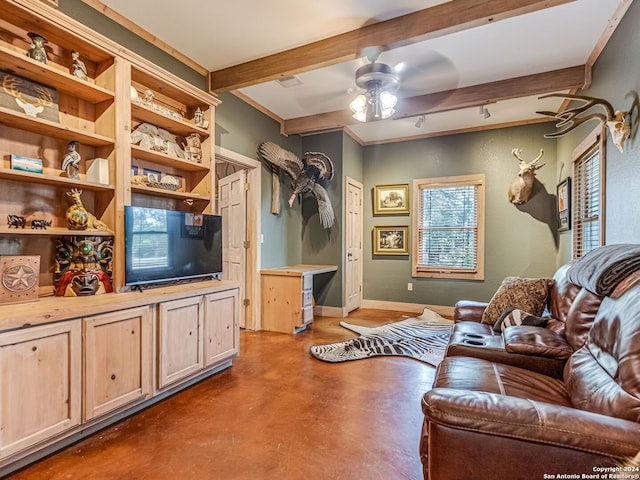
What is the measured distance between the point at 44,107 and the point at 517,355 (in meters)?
3.30

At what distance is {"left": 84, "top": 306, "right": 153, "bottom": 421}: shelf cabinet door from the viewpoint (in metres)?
1.89

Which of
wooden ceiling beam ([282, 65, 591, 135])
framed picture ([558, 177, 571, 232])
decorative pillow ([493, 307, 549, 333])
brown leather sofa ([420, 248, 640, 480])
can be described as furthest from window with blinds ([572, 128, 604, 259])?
brown leather sofa ([420, 248, 640, 480])

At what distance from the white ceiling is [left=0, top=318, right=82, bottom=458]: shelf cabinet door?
93.7 inches

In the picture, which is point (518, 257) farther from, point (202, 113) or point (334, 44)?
point (202, 113)

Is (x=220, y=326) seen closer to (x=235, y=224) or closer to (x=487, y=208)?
(x=235, y=224)

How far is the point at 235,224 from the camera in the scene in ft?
14.5

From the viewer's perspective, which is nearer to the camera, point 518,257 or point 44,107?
point 44,107

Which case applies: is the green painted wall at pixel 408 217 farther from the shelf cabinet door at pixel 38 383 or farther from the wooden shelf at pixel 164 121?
the shelf cabinet door at pixel 38 383

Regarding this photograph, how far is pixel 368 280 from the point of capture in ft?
19.2

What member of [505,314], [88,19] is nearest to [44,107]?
[88,19]

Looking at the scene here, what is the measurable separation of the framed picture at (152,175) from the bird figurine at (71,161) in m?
0.53

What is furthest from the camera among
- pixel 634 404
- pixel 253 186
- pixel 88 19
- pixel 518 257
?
pixel 518 257

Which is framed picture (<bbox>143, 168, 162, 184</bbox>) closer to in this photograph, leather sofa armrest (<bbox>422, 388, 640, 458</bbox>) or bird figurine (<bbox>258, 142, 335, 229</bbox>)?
bird figurine (<bbox>258, 142, 335, 229</bbox>)

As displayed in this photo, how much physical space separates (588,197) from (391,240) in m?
2.80
